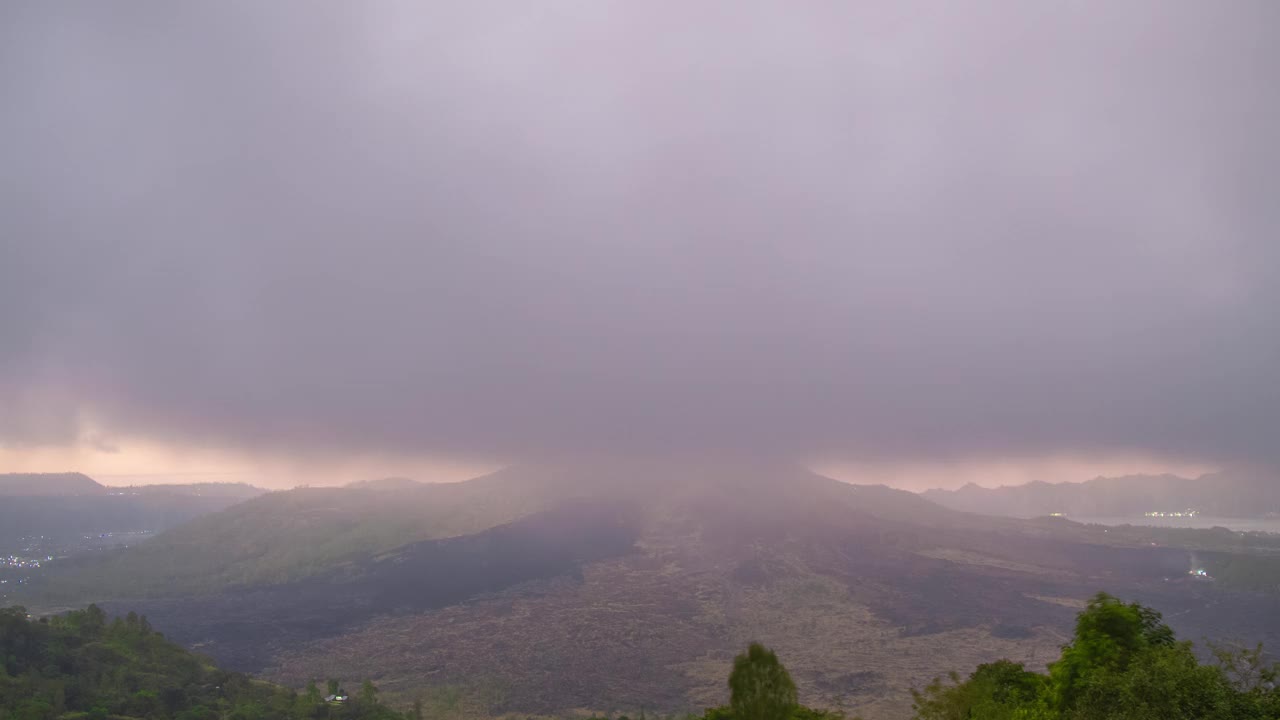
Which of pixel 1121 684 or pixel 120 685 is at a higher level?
pixel 1121 684

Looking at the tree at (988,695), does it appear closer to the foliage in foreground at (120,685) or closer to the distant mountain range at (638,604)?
the distant mountain range at (638,604)

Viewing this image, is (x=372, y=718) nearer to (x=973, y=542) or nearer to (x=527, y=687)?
(x=527, y=687)

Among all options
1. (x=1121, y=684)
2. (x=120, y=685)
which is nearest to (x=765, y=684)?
(x=1121, y=684)

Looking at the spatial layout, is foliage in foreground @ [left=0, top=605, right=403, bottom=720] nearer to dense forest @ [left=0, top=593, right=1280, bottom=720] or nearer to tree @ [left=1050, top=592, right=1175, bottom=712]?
dense forest @ [left=0, top=593, right=1280, bottom=720]

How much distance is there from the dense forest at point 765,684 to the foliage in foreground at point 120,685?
13 centimetres

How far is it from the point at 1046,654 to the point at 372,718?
9048 cm

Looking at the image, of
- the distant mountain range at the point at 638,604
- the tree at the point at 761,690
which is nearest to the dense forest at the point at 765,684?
the tree at the point at 761,690

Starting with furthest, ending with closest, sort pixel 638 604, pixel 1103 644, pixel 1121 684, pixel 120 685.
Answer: pixel 638 604, pixel 120 685, pixel 1103 644, pixel 1121 684

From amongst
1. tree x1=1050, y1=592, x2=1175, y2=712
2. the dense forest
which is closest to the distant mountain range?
the dense forest

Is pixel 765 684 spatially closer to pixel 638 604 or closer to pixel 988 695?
pixel 988 695

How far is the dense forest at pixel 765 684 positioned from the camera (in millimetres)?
16766

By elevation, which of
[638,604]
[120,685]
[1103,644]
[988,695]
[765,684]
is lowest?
[638,604]

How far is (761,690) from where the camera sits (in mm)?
22719

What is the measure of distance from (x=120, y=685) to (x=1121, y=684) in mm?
71375
